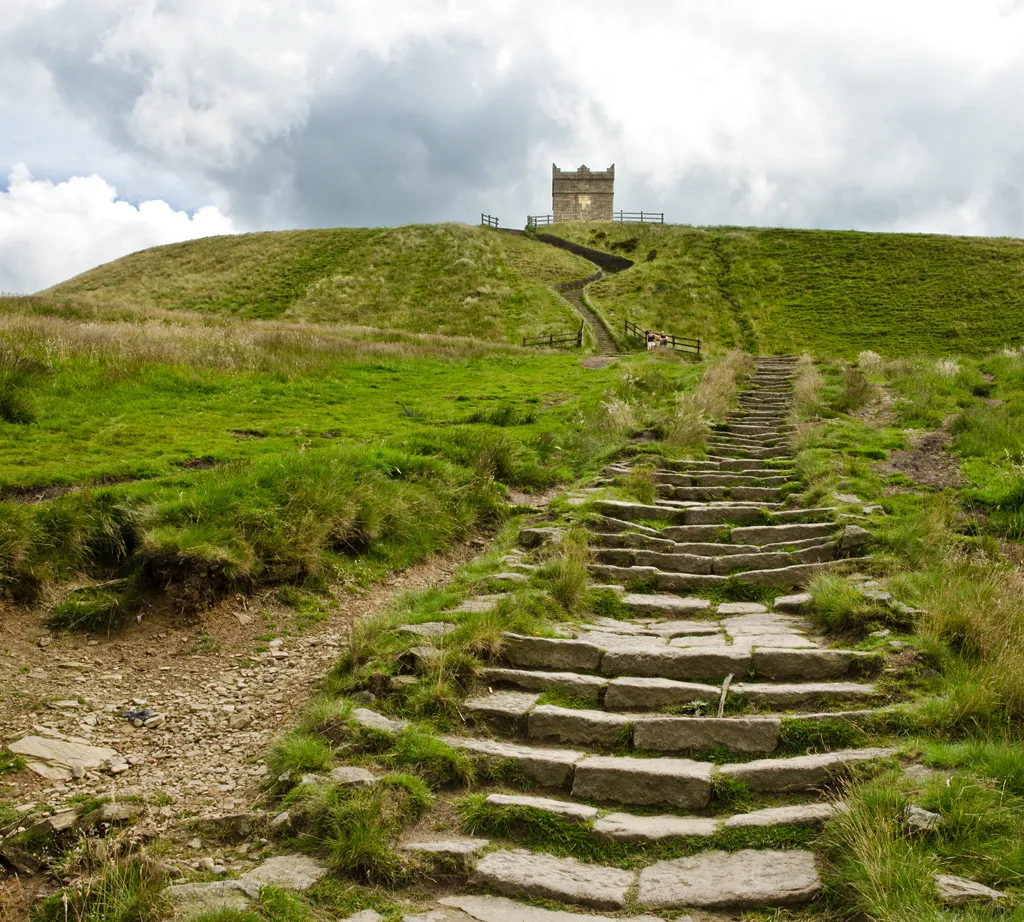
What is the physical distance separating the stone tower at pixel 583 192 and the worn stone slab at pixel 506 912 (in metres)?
90.2

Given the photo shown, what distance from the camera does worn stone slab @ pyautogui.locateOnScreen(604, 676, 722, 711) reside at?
19.6ft

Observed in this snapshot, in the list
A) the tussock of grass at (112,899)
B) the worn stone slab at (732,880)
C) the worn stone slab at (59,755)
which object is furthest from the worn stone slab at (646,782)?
the worn stone slab at (59,755)

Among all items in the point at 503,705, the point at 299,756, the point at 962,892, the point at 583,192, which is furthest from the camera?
the point at 583,192

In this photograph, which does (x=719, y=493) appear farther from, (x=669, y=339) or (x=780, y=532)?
(x=669, y=339)

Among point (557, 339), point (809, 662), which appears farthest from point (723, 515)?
point (557, 339)

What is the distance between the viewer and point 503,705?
6043 millimetres

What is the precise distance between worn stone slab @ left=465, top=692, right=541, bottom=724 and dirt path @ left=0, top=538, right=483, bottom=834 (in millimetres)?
1464

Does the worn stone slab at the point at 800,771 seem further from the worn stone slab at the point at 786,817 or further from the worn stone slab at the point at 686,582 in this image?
the worn stone slab at the point at 686,582

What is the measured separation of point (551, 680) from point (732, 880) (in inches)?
96.6

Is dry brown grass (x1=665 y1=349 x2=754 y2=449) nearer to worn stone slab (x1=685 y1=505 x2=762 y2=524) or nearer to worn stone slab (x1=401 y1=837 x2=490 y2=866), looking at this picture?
worn stone slab (x1=685 y1=505 x2=762 y2=524)

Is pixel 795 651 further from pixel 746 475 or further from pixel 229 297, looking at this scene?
pixel 229 297

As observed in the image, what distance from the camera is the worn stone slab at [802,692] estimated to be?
18.7 ft

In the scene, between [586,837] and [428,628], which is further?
[428,628]

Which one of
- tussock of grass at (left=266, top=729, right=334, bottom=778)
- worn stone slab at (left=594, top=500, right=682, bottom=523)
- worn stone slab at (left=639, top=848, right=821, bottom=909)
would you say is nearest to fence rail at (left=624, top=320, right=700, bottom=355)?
worn stone slab at (left=594, top=500, right=682, bottom=523)
